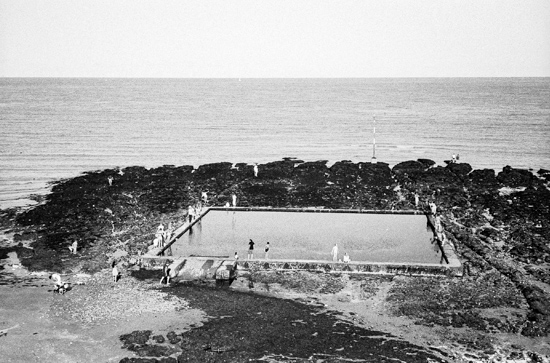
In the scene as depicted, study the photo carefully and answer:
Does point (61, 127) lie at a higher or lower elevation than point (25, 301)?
higher

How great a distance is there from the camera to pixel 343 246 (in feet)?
102

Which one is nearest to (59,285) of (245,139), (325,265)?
(325,265)

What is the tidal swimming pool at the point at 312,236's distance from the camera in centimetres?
2980

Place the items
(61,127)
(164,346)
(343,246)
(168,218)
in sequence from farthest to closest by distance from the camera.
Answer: (61,127)
(168,218)
(343,246)
(164,346)

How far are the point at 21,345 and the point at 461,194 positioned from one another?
36.6m

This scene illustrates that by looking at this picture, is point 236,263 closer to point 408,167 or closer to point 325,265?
point 325,265

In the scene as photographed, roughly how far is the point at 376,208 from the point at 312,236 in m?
9.44

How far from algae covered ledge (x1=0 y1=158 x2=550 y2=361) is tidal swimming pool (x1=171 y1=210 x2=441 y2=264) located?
2.28 metres

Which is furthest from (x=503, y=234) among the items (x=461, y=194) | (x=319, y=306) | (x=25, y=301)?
(x=25, y=301)

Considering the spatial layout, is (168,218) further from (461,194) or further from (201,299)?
(461,194)

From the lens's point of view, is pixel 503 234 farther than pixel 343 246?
Yes

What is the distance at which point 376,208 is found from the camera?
40.6 meters

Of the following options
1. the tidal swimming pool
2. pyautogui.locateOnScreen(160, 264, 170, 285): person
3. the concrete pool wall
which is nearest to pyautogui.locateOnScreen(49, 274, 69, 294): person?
the concrete pool wall

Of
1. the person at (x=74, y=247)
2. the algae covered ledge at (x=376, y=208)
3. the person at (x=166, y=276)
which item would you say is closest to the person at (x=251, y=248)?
the algae covered ledge at (x=376, y=208)
